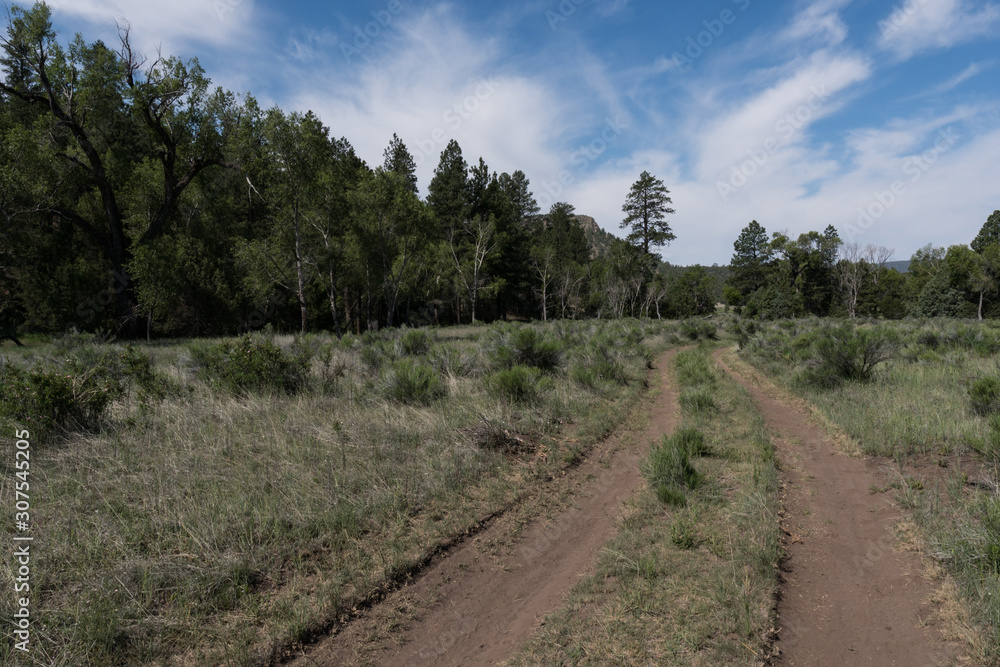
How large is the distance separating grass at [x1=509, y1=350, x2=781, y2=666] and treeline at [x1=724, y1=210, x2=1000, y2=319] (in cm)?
5852

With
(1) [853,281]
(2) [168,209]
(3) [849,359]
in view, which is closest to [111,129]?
(2) [168,209]

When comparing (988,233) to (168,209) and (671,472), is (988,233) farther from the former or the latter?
(168,209)

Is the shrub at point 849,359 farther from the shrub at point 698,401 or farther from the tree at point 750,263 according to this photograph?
the tree at point 750,263

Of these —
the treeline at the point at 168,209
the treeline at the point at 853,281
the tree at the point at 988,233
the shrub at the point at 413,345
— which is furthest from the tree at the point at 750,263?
the shrub at the point at 413,345

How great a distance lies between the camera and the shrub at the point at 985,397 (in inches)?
247

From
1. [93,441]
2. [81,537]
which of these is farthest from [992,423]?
[93,441]

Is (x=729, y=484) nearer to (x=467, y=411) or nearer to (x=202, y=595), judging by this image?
(x=467, y=411)

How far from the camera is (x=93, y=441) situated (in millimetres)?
5062

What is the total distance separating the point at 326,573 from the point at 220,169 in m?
31.0

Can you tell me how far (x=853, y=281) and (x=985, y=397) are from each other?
64414 millimetres

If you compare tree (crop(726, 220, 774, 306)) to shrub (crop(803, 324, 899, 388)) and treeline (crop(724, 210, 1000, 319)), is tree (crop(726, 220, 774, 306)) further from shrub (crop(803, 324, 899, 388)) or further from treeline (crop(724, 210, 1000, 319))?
shrub (crop(803, 324, 899, 388))

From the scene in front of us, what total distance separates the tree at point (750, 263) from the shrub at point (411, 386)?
78063 millimetres

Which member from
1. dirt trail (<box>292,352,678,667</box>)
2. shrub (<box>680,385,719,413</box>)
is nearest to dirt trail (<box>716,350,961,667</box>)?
dirt trail (<box>292,352,678,667</box>)

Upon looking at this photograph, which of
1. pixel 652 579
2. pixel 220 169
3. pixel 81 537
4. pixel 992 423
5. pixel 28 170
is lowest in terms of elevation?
pixel 652 579
